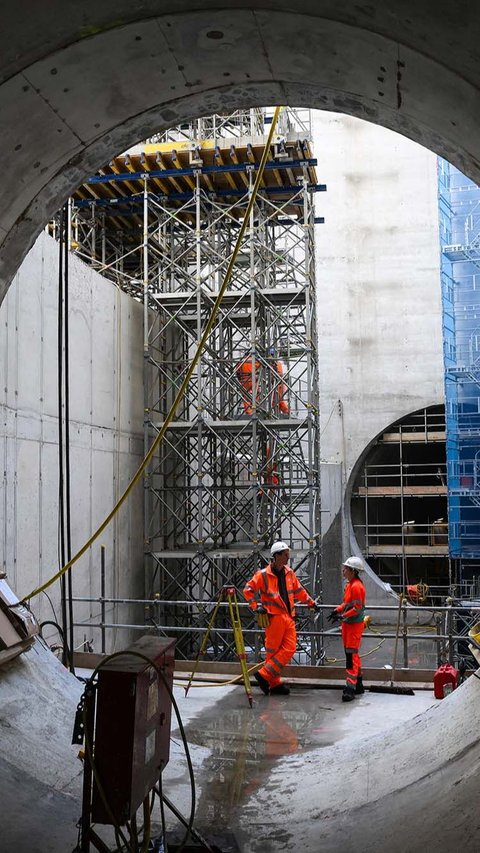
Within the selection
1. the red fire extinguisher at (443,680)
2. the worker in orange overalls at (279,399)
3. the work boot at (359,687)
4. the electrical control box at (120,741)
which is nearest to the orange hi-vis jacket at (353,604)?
the work boot at (359,687)

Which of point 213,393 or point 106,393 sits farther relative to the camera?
point 213,393

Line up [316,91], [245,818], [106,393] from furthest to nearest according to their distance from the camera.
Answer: [106,393] < [245,818] < [316,91]

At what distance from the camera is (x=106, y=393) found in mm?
13148

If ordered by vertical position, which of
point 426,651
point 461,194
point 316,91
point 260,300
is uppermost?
point 461,194

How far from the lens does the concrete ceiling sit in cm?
334

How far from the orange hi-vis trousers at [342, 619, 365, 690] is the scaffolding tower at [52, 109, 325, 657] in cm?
651

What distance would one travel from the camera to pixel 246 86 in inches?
171

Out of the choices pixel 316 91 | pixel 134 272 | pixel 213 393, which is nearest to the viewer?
pixel 316 91

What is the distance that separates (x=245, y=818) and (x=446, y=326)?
1431 cm


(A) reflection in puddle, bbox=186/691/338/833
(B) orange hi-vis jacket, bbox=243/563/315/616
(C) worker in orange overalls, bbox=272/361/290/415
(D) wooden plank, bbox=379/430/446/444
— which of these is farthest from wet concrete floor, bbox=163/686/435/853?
(D) wooden plank, bbox=379/430/446/444

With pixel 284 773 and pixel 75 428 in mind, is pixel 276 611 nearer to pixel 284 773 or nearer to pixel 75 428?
pixel 284 773

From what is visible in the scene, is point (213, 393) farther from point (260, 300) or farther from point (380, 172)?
point (380, 172)

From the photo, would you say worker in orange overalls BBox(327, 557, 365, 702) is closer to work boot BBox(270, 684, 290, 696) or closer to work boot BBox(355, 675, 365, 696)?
work boot BBox(355, 675, 365, 696)

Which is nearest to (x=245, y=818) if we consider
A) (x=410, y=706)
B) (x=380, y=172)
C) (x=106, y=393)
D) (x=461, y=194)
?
(x=410, y=706)
